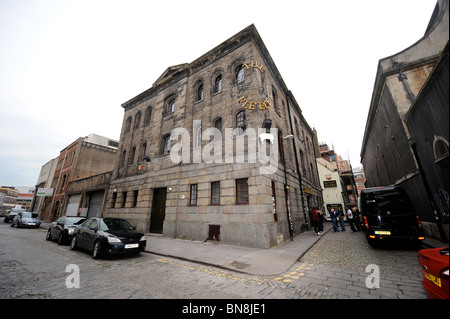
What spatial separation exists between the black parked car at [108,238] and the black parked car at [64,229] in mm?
2243

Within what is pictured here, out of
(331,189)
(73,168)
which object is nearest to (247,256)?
(331,189)

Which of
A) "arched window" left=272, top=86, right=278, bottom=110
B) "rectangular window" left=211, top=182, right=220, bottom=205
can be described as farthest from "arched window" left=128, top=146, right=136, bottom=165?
"arched window" left=272, top=86, right=278, bottom=110

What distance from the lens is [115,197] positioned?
17.4 metres

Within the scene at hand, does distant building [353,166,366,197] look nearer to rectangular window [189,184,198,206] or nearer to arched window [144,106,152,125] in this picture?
rectangular window [189,184,198,206]

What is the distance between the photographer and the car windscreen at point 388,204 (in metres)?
7.24

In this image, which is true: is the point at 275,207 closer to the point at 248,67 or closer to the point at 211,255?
the point at 211,255

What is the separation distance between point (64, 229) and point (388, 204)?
1643 cm

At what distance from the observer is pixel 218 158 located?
11109 millimetres

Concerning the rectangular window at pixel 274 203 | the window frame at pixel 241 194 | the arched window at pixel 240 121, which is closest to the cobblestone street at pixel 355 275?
the rectangular window at pixel 274 203

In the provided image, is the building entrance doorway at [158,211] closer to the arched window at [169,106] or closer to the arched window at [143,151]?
the arched window at [143,151]

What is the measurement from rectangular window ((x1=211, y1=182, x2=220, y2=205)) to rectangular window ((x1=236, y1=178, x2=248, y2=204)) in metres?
1.33

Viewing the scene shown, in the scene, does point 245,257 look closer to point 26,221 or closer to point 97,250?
point 97,250
